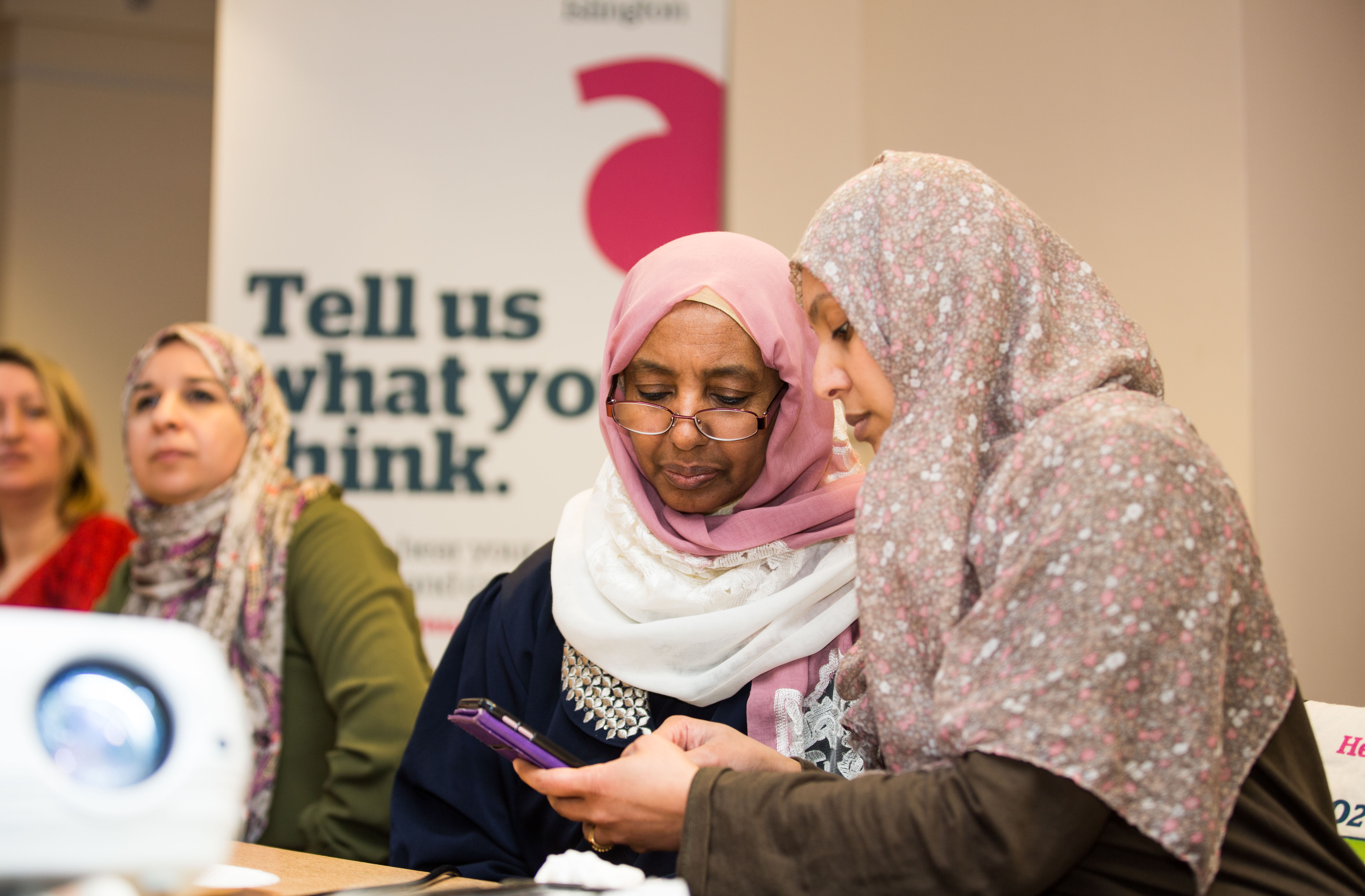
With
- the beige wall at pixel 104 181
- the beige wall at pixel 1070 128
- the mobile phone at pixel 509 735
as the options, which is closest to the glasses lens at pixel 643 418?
the mobile phone at pixel 509 735

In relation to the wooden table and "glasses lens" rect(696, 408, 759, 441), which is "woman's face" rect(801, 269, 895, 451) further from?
the wooden table

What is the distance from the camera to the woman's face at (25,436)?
358 cm

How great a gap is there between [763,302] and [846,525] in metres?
0.33

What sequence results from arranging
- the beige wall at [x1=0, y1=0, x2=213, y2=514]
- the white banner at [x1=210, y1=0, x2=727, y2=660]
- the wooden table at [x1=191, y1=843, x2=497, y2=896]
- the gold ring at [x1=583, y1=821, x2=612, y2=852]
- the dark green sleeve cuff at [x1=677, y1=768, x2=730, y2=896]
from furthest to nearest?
the beige wall at [x1=0, y1=0, x2=213, y2=514] < the white banner at [x1=210, y1=0, x2=727, y2=660] < the gold ring at [x1=583, y1=821, x2=612, y2=852] < the wooden table at [x1=191, y1=843, x2=497, y2=896] < the dark green sleeve cuff at [x1=677, y1=768, x2=730, y2=896]

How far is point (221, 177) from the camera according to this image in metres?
3.38

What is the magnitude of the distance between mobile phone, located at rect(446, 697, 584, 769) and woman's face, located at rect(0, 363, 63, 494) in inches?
118

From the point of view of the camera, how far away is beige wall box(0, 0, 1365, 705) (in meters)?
2.46

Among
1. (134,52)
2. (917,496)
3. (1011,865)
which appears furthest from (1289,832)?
(134,52)

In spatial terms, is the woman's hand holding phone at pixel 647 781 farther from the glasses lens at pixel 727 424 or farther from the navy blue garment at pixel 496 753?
the glasses lens at pixel 727 424

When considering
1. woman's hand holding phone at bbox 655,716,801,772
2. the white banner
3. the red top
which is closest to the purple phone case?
woman's hand holding phone at bbox 655,716,801,772

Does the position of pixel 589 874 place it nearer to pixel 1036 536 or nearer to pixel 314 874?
pixel 314 874

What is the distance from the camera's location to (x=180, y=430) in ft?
7.98

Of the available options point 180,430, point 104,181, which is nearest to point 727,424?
point 180,430

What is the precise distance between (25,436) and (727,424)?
2.97m
